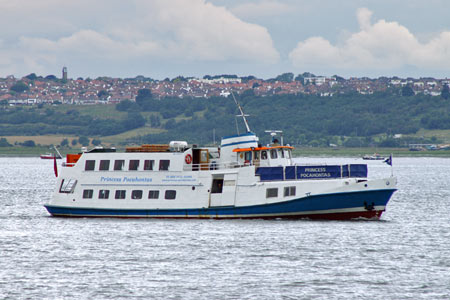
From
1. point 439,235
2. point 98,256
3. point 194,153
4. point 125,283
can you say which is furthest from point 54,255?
point 439,235

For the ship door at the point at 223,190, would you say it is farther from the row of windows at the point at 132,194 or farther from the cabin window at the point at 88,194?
the cabin window at the point at 88,194

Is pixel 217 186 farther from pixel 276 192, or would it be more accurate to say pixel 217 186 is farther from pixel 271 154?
pixel 271 154

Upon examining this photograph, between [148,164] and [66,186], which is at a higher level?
[148,164]

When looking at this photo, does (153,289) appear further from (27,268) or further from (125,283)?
(27,268)

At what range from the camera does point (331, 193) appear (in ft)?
166

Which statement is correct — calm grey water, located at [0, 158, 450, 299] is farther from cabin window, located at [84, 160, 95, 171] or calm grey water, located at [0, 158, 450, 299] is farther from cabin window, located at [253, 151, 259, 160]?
cabin window, located at [253, 151, 259, 160]

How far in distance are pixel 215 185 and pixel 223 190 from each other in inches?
39.2

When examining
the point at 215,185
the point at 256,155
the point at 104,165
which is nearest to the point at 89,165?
the point at 104,165

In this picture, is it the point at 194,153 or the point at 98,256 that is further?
the point at 194,153

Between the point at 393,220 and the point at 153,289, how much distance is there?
2802 cm

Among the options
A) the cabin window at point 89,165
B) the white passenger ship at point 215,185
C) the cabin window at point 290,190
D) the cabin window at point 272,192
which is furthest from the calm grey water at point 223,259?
the cabin window at point 89,165

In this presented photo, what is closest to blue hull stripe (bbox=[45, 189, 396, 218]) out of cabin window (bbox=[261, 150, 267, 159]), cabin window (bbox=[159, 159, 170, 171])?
cabin window (bbox=[159, 159, 170, 171])

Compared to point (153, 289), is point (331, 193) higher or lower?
higher

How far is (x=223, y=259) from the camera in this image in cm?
4184
